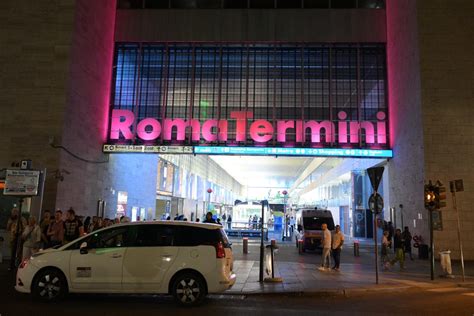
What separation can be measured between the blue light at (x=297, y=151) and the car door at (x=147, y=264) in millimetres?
15339

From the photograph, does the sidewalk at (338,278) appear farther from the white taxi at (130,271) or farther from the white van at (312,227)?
the white van at (312,227)

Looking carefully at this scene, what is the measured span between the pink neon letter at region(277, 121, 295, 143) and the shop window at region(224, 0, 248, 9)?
8578 millimetres

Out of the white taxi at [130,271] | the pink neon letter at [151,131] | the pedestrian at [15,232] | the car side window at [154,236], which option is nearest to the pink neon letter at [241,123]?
the pink neon letter at [151,131]

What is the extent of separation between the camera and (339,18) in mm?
26172

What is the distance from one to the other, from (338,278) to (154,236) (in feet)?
22.2

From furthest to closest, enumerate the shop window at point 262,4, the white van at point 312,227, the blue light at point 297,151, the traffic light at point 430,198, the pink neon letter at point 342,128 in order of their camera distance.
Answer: the shop window at point 262,4 < the pink neon letter at point 342,128 < the blue light at point 297,151 < the white van at point 312,227 < the traffic light at point 430,198

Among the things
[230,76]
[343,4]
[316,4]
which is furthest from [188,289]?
[343,4]

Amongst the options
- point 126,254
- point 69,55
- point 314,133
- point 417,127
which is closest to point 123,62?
point 69,55

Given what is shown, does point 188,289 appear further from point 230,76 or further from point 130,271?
point 230,76

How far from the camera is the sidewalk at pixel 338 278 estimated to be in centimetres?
1111

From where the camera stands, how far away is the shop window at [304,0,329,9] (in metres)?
27.0

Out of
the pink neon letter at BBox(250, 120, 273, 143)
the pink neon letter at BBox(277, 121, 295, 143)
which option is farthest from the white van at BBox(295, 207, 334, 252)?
the pink neon letter at BBox(250, 120, 273, 143)

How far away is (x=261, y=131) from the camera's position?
25031 millimetres

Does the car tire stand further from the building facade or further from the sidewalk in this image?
the building facade
